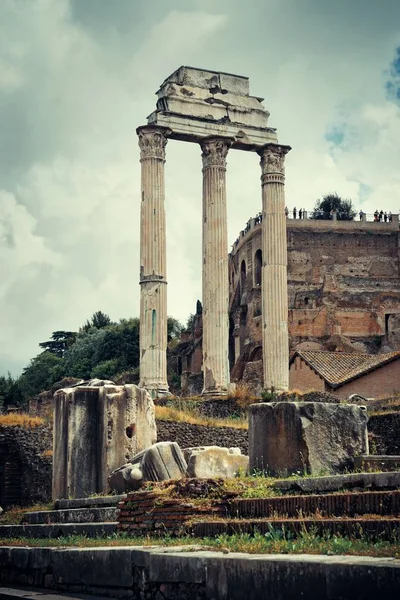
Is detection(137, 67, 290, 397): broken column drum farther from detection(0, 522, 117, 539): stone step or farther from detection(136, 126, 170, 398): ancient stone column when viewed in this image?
detection(0, 522, 117, 539): stone step

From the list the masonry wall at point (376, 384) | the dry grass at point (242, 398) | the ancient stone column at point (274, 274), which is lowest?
the dry grass at point (242, 398)

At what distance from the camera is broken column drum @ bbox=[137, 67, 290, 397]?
2956cm

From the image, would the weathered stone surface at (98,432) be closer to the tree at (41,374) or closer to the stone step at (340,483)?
the stone step at (340,483)

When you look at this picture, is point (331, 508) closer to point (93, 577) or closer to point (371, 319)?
point (93, 577)

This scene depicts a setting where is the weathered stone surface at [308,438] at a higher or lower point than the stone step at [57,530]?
higher

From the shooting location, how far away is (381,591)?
17.4ft

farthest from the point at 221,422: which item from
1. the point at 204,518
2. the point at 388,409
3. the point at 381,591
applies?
the point at 381,591

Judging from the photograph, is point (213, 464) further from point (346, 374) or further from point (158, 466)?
point (346, 374)

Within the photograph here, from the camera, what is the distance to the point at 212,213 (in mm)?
30562

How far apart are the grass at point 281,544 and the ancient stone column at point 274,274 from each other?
2116 cm

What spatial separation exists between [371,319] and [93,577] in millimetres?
50910

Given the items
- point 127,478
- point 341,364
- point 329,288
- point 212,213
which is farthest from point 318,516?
point 329,288

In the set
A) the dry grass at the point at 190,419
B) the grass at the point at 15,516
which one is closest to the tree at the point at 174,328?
the dry grass at the point at 190,419

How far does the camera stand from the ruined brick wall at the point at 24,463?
21109mm
